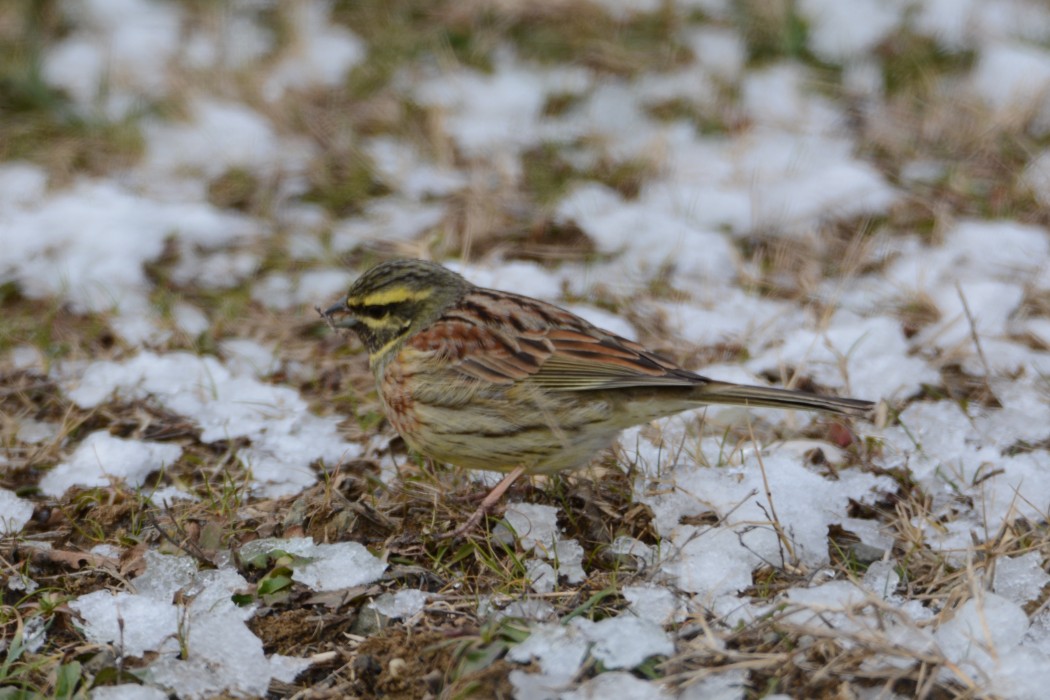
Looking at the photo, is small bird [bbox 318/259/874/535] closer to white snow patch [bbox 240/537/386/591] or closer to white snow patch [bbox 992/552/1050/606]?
white snow patch [bbox 240/537/386/591]

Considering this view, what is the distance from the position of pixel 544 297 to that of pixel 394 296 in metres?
1.56

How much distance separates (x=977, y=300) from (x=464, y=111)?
3.80m

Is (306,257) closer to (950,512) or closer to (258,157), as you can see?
(258,157)

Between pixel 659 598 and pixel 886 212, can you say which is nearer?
pixel 659 598

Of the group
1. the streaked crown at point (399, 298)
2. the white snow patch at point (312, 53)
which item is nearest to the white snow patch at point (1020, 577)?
the streaked crown at point (399, 298)

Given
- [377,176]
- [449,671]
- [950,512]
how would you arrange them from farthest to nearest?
[377,176], [950,512], [449,671]

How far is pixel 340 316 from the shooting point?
18.2 feet

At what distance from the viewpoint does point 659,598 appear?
423 centimetres

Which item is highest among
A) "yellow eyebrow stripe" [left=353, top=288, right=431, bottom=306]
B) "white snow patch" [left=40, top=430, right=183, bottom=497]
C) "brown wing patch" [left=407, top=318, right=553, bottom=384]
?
"yellow eyebrow stripe" [left=353, top=288, right=431, bottom=306]

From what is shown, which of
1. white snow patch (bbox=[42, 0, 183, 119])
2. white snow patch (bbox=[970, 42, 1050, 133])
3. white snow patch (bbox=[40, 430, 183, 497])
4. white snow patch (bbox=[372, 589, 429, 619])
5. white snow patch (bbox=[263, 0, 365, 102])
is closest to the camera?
white snow patch (bbox=[372, 589, 429, 619])

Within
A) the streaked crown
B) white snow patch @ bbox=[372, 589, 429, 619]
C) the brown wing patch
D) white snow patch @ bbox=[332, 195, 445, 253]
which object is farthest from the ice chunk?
white snow patch @ bbox=[332, 195, 445, 253]

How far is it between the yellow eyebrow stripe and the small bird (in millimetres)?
91

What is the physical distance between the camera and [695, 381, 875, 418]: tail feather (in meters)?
4.66

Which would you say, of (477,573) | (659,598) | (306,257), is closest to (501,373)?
(477,573)
